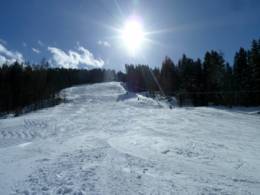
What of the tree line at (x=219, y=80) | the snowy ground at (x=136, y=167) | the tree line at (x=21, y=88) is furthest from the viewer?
the tree line at (x=21, y=88)

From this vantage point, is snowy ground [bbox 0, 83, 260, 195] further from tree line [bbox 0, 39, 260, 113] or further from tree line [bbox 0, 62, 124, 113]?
tree line [bbox 0, 62, 124, 113]

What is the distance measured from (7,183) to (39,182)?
0.68m

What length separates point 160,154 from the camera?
5977 mm

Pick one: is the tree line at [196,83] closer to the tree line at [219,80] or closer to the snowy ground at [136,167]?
the tree line at [219,80]

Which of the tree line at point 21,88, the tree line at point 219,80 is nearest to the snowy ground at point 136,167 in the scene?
the tree line at point 219,80

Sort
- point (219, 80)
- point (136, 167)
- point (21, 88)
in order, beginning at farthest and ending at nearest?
point (21, 88)
point (219, 80)
point (136, 167)

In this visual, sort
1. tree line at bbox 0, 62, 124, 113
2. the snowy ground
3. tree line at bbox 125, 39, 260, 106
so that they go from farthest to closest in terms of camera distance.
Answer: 1. tree line at bbox 0, 62, 124, 113
2. tree line at bbox 125, 39, 260, 106
3. the snowy ground

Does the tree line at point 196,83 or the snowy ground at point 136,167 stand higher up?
the tree line at point 196,83

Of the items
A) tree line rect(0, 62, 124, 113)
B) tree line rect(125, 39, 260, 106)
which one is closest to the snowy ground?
tree line rect(125, 39, 260, 106)

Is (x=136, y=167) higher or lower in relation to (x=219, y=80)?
lower

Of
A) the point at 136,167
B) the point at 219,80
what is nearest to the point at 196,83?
the point at 219,80

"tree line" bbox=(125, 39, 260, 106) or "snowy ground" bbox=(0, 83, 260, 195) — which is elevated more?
"tree line" bbox=(125, 39, 260, 106)

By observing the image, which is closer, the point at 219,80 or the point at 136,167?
the point at 136,167

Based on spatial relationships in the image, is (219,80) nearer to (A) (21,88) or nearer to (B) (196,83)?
(B) (196,83)
